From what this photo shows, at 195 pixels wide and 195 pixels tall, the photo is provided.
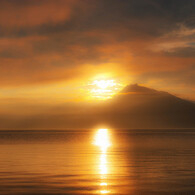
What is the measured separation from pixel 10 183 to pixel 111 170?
837 centimetres

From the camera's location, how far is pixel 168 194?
1778 cm

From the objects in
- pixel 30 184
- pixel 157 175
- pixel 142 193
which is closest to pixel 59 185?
pixel 30 184

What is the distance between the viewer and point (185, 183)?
2069cm

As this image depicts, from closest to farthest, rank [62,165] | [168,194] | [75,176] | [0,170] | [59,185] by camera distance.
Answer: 1. [168,194]
2. [59,185]
3. [75,176]
4. [0,170]
5. [62,165]

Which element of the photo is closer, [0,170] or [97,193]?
[97,193]

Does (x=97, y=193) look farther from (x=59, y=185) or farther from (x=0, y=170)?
(x=0, y=170)

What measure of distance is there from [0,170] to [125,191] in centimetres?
1155

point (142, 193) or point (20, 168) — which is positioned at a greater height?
point (20, 168)

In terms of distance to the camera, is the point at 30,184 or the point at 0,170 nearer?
the point at 30,184

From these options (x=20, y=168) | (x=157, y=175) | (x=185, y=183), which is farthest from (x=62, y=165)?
(x=185, y=183)

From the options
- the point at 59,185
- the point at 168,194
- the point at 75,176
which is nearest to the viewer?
the point at 168,194

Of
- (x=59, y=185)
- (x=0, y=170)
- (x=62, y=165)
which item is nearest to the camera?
(x=59, y=185)

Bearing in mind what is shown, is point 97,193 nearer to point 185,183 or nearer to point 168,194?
point 168,194

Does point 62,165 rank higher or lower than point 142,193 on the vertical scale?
higher
